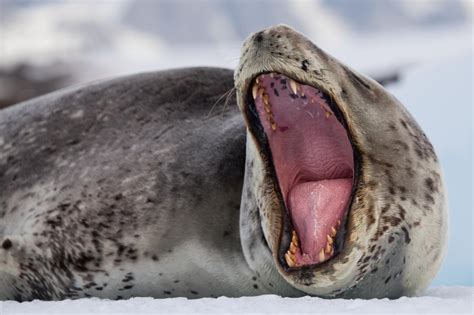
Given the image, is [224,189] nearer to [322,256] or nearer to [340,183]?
[340,183]

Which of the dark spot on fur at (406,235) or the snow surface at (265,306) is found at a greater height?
the dark spot on fur at (406,235)

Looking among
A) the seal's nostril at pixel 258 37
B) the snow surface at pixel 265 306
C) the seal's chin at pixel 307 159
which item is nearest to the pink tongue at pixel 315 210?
the seal's chin at pixel 307 159

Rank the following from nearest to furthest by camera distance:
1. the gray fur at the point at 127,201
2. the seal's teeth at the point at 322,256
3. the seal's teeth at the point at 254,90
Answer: the seal's teeth at the point at 322,256 → the seal's teeth at the point at 254,90 → the gray fur at the point at 127,201

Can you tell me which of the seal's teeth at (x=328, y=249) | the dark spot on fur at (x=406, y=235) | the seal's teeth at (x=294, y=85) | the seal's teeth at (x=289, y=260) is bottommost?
the seal's teeth at (x=289, y=260)

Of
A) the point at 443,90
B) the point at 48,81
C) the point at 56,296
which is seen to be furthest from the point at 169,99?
the point at 48,81

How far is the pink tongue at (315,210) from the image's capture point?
1.88 m

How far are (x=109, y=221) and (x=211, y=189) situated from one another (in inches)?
10.5

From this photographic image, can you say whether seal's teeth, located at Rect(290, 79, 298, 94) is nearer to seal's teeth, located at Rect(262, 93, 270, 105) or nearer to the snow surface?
seal's teeth, located at Rect(262, 93, 270, 105)

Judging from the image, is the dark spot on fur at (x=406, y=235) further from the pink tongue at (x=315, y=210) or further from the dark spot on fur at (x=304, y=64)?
the dark spot on fur at (x=304, y=64)

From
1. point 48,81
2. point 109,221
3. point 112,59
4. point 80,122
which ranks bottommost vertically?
point 109,221

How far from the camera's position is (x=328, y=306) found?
1.68 meters

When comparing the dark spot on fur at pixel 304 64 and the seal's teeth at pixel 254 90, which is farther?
the seal's teeth at pixel 254 90

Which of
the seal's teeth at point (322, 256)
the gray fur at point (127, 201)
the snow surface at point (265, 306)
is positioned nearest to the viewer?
the snow surface at point (265, 306)

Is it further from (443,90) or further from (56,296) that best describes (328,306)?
(443,90)
